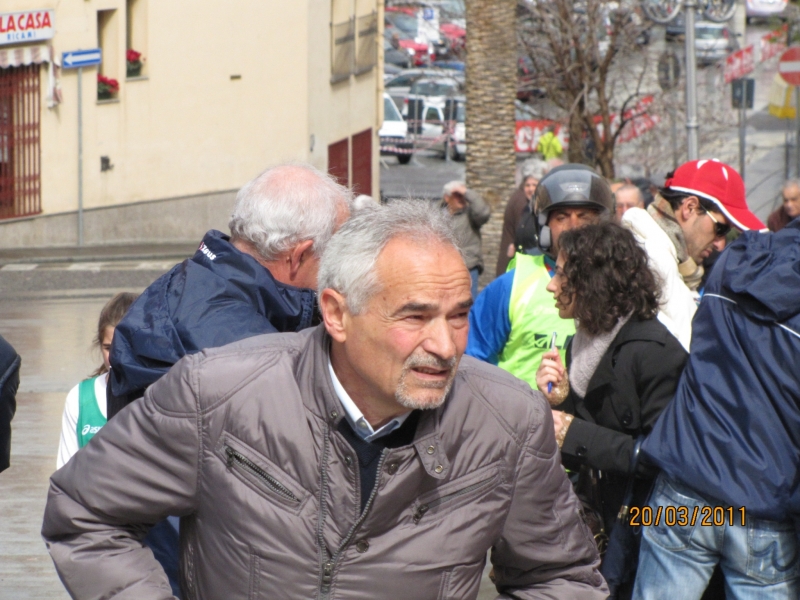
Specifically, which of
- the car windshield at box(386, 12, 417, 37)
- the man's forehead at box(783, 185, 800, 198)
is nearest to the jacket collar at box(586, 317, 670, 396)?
the man's forehead at box(783, 185, 800, 198)

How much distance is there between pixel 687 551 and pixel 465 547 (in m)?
1.33

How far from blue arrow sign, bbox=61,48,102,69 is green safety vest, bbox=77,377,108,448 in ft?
52.6

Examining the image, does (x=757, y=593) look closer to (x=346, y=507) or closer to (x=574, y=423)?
(x=574, y=423)

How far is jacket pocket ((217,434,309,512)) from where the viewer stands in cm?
232

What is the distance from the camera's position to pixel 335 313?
245 centimetres

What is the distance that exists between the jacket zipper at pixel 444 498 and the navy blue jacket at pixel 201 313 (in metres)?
0.73

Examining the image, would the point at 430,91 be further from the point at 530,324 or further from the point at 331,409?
the point at 331,409

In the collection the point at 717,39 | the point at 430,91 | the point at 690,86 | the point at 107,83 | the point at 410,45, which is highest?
the point at 410,45

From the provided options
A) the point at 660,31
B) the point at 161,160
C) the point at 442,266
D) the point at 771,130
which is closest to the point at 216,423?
the point at 442,266

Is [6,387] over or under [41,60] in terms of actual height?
under

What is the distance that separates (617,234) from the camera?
377cm

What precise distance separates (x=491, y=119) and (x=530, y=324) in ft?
42.7

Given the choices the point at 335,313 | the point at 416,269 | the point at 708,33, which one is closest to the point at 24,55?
the point at 335,313

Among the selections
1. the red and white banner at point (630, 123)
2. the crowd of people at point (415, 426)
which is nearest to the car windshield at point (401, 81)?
the red and white banner at point (630, 123)
